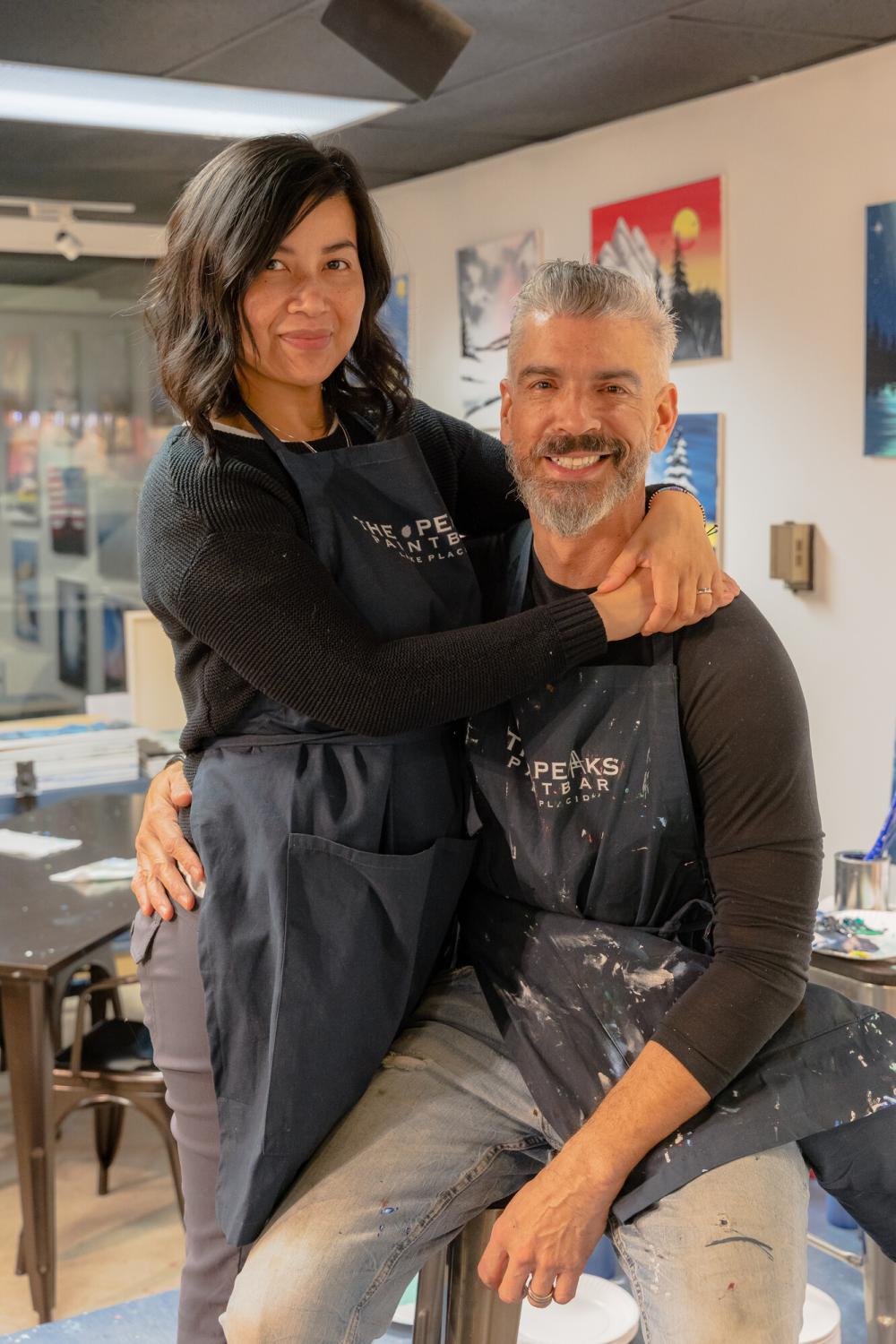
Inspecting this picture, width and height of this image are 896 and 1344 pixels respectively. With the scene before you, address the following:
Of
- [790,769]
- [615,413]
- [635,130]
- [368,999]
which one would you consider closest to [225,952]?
[368,999]

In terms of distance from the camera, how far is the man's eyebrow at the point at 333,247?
1656 millimetres

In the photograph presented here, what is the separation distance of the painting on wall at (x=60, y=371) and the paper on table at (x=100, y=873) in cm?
271

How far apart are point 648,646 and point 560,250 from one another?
3.12 metres

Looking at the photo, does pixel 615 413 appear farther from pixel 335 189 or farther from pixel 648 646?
pixel 335 189

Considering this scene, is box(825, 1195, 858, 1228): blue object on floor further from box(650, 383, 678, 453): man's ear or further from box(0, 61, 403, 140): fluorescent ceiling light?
box(0, 61, 403, 140): fluorescent ceiling light

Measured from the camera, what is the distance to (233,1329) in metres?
1.49

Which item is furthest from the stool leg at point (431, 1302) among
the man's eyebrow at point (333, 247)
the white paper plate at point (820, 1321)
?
the man's eyebrow at point (333, 247)

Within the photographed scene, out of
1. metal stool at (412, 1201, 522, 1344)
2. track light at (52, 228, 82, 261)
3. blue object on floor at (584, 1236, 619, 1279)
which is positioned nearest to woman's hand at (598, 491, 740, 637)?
metal stool at (412, 1201, 522, 1344)

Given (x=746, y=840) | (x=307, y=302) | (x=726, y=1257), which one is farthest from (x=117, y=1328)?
(x=307, y=302)

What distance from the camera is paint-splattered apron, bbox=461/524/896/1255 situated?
61.4 inches

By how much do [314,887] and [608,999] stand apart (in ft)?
1.21

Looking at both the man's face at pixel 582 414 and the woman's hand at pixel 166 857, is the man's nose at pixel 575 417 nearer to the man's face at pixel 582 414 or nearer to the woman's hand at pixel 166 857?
the man's face at pixel 582 414

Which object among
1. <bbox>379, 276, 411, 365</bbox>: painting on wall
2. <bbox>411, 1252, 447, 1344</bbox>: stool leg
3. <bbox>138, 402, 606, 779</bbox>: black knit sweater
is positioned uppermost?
<bbox>379, 276, 411, 365</bbox>: painting on wall

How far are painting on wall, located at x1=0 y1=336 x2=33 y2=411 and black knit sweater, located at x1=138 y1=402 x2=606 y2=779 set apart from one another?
416 centimetres
